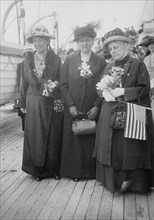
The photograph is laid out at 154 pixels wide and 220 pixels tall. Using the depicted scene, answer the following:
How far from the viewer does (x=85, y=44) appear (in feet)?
10.9

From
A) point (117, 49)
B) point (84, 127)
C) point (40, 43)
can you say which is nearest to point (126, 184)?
point (84, 127)

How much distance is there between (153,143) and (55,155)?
120 centimetres

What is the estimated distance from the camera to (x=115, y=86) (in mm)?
2992

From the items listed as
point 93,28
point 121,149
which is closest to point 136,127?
point 121,149

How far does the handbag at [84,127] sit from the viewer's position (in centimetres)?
331

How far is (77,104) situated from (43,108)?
41 centimetres

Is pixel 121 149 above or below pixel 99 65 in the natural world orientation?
below

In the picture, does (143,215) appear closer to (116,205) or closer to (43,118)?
(116,205)

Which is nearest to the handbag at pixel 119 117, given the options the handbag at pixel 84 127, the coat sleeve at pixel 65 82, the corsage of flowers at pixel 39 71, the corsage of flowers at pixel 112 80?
the corsage of flowers at pixel 112 80

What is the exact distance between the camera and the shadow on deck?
2.74 meters

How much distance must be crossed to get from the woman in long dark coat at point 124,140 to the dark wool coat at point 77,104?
1.01 ft

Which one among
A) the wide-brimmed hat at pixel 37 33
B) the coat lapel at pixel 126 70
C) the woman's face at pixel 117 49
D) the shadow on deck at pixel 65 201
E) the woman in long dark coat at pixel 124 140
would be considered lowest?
the shadow on deck at pixel 65 201

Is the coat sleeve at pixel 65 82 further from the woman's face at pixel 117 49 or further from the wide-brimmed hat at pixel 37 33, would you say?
the woman's face at pixel 117 49

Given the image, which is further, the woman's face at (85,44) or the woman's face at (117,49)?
the woman's face at (85,44)
